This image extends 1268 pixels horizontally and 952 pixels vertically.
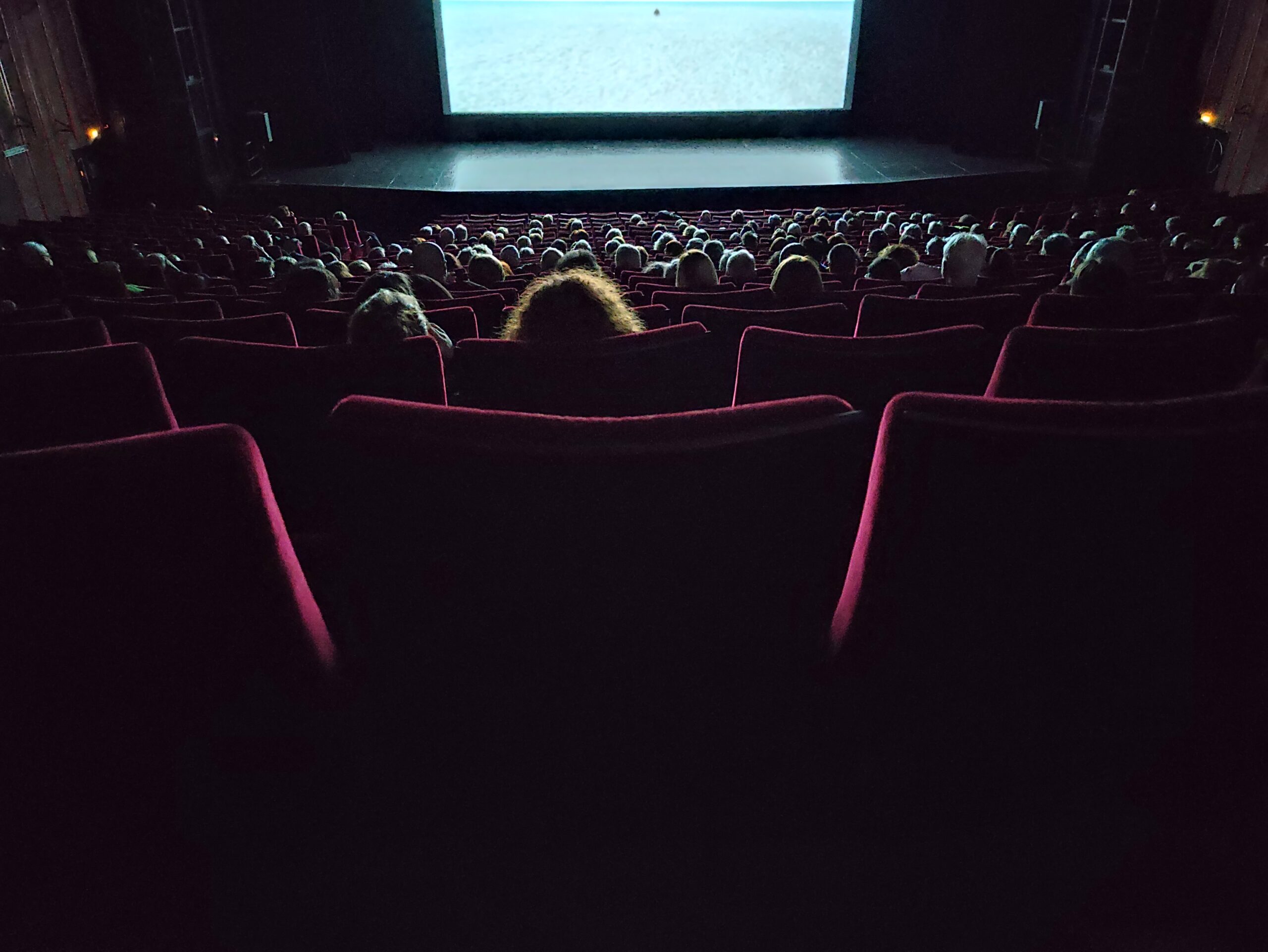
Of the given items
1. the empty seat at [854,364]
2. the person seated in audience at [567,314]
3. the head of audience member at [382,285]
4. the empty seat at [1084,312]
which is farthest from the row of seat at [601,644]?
the head of audience member at [382,285]

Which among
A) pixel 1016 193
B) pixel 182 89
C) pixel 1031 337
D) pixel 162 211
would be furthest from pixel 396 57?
pixel 1031 337

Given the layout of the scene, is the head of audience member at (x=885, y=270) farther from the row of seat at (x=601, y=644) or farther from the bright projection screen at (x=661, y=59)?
the bright projection screen at (x=661, y=59)

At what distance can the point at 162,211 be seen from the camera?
35.8 feet

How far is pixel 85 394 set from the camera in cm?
136

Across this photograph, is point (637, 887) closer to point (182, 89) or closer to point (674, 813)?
point (674, 813)

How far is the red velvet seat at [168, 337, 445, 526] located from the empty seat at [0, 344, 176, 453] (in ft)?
0.68

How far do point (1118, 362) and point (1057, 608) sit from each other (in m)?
0.74

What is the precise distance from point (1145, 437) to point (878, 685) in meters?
0.49

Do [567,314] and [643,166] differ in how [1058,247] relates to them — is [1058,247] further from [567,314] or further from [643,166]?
[643,166]

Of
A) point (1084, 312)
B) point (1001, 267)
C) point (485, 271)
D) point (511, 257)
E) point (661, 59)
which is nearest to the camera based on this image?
point (1084, 312)

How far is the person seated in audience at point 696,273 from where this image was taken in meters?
3.95

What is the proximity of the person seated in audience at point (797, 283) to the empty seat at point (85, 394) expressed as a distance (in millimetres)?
2329

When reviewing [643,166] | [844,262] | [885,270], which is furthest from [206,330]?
[643,166]

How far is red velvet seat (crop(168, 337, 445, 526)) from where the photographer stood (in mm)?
1485
